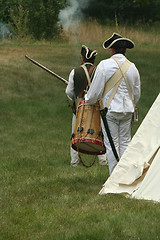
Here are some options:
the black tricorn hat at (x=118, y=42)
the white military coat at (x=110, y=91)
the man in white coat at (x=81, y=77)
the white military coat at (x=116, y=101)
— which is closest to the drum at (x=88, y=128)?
the white military coat at (x=116, y=101)

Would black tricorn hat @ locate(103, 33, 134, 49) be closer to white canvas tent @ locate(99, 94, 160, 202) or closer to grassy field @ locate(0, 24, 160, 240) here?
white canvas tent @ locate(99, 94, 160, 202)

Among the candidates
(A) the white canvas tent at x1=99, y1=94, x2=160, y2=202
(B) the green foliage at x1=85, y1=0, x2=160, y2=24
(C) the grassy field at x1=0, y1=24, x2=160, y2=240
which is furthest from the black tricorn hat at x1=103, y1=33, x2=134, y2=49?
(B) the green foliage at x1=85, y1=0, x2=160, y2=24

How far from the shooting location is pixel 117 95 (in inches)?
307

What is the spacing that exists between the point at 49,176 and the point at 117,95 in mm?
1930

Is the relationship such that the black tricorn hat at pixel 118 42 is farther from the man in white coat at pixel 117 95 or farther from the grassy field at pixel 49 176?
the grassy field at pixel 49 176

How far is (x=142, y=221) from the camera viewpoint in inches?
232

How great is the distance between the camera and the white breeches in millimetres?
7820

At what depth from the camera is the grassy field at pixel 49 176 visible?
583 cm

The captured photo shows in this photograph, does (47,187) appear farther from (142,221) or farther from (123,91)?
(142,221)

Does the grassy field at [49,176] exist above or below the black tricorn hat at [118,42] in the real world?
below

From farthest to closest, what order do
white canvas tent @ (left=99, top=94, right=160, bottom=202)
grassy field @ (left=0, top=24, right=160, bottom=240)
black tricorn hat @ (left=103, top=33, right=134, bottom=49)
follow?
black tricorn hat @ (left=103, top=33, right=134, bottom=49) < white canvas tent @ (left=99, top=94, right=160, bottom=202) < grassy field @ (left=0, top=24, right=160, bottom=240)

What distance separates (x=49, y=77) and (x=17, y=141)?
22.4 feet

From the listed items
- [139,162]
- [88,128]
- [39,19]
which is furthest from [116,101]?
[39,19]

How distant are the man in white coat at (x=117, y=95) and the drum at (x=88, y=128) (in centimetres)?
19
